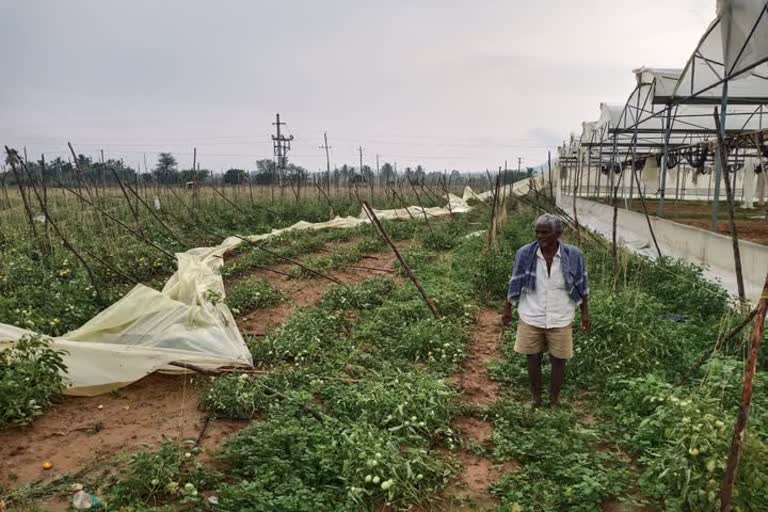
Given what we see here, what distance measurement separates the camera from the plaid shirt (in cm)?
380

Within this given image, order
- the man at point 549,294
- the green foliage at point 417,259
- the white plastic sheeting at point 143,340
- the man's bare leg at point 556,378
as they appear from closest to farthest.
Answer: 1. the man at point 549,294
2. the man's bare leg at point 556,378
3. the white plastic sheeting at point 143,340
4. the green foliage at point 417,259

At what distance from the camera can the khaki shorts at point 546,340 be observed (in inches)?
153

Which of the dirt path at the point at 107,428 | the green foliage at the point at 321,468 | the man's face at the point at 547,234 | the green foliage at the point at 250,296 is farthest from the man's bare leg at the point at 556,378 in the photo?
the green foliage at the point at 250,296

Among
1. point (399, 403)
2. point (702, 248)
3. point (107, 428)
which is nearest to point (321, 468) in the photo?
point (399, 403)

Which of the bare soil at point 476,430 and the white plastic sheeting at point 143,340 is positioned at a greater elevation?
the white plastic sheeting at point 143,340

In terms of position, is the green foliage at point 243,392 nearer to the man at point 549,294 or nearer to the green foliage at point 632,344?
the man at point 549,294

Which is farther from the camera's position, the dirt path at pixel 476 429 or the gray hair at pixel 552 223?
the gray hair at pixel 552 223

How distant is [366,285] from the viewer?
7.20 m

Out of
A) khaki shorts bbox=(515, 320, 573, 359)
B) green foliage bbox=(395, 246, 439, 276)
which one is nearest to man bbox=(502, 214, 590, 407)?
khaki shorts bbox=(515, 320, 573, 359)

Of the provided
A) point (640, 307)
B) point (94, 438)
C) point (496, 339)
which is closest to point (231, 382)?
point (94, 438)

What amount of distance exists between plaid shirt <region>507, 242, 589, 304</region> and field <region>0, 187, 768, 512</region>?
2.46 ft

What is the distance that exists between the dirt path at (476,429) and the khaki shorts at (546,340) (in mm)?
569

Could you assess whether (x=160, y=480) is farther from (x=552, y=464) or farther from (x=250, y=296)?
(x=250, y=296)

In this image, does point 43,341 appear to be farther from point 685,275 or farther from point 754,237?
point 754,237
